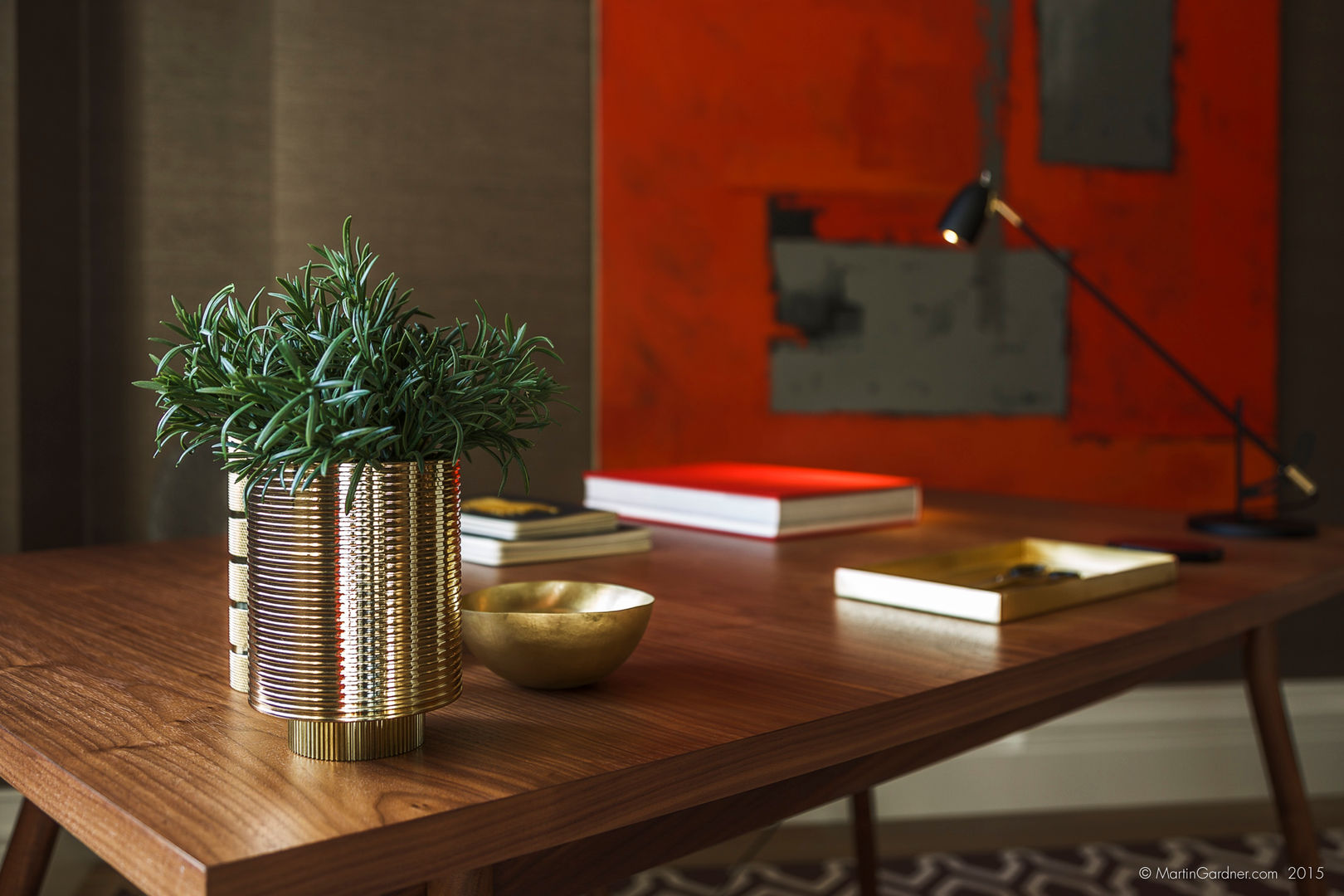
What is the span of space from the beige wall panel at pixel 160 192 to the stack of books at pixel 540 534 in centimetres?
102

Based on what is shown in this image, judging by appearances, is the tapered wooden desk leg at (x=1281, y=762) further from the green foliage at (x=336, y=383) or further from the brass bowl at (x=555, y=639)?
the green foliage at (x=336, y=383)

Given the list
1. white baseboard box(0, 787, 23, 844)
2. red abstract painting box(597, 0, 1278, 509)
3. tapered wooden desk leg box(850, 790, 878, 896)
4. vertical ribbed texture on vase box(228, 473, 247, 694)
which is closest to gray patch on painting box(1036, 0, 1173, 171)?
red abstract painting box(597, 0, 1278, 509)

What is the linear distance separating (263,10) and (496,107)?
44cm

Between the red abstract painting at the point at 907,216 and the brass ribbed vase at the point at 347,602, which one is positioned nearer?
the brass ribbed vase at the point at 347,602

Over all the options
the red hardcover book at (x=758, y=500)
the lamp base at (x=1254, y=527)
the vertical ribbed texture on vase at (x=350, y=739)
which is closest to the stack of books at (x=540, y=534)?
the red hardcover book at (x=758, y=500)

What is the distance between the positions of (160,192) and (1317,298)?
2381mm

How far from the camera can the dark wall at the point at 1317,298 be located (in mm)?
2594

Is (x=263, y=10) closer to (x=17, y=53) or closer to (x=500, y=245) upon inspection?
(x=17, y=53)

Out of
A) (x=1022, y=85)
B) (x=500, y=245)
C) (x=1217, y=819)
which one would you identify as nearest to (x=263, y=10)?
(x=500, y=245)

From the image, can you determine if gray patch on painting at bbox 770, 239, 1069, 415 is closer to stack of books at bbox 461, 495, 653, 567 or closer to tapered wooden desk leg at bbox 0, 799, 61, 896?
stack of books at bbox 461, 495, 653, 567

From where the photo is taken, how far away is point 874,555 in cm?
133

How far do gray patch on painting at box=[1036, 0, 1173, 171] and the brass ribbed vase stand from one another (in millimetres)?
2178

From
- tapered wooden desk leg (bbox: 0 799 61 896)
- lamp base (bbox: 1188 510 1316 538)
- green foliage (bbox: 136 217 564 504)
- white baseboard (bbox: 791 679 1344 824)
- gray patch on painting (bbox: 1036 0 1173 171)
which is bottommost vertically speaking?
white baseboard (bbox: 791 679 1344 824)

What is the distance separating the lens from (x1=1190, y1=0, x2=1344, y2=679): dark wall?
8.51ft
